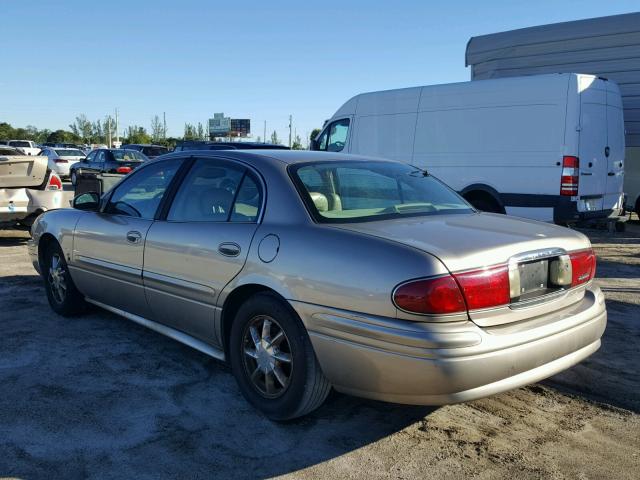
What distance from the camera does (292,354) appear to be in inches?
124

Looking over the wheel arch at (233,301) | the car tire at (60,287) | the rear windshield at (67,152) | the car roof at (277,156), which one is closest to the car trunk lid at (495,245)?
the wheel arch at (233,301)

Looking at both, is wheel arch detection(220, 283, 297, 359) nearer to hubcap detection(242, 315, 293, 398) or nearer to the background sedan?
hubcap detection(242, 315, 293, 398)

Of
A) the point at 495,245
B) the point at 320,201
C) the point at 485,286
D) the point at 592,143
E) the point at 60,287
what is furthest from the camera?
the point at 592,143

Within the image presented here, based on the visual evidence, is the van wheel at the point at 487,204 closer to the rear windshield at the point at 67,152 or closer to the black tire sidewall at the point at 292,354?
the black tire sidewall at the point at 292,354

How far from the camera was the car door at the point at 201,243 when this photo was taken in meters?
3.54

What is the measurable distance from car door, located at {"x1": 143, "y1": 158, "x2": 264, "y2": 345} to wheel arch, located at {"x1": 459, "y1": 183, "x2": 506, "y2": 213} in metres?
6.20

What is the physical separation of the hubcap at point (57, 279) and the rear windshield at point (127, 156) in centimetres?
1718

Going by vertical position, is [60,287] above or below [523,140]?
below

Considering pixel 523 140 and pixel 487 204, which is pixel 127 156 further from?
pixel 523 140

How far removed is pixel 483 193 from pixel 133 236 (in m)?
6.61

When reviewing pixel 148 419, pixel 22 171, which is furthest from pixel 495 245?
pixel 22 171

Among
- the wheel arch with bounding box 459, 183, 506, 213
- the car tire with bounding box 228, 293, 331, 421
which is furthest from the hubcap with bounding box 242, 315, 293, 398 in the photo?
the wheel arch with bounding box 459, 183, 506, 213

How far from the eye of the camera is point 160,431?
3.24m

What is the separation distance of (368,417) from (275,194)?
4.53 ft
